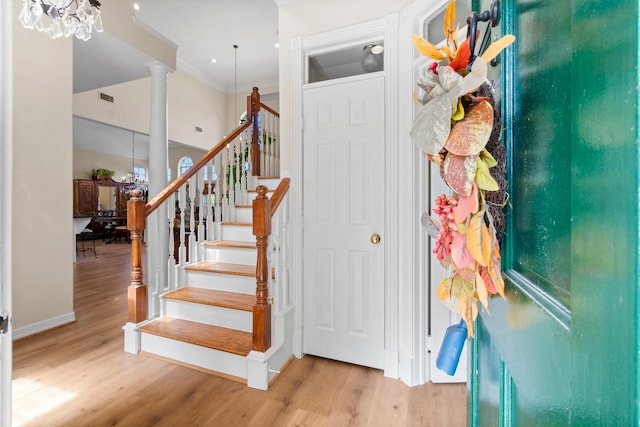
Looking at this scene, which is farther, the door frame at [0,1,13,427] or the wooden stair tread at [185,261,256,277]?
the wooden stair tread at [185,261,256,277]

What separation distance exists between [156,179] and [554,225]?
462cm

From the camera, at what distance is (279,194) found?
2.24 metres

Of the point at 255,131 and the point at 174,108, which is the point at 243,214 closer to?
the point at 255,131

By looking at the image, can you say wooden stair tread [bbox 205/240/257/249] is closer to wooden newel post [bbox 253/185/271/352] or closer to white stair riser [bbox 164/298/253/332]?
white stair riser [bbox 164/298/253/332]

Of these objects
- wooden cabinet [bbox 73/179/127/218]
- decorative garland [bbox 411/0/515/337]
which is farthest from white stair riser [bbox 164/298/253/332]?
wooden cabinet [bbox 73/179/127/218]


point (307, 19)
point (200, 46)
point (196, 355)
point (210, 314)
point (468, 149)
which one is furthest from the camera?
point (200, 46)

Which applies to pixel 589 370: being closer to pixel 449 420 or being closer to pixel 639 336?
pixel 639 336

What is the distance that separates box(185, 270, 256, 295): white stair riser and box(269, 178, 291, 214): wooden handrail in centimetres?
75

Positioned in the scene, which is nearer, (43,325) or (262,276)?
(262,276)

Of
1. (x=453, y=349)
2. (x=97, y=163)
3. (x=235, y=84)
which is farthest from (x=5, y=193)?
(x=97, y=163)

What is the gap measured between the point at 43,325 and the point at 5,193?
2903mm

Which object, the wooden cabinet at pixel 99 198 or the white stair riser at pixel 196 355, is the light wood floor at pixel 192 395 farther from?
the wooden cabinet at pixel 99 198

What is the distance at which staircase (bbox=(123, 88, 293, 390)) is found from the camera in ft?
6.66

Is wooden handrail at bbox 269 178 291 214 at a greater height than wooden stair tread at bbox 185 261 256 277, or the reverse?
wooden handrail at bbox 269 178 291 214
